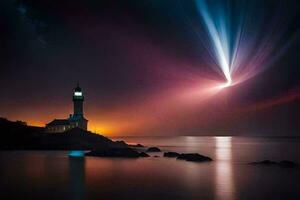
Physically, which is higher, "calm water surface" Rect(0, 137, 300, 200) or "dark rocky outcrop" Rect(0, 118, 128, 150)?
"dark rocky outcrop" Rect(0, 118, 128, 150)

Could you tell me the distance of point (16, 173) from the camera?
1715 inches

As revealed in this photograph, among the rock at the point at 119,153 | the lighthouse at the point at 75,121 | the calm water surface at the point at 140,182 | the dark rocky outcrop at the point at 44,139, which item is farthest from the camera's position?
the lighthouse at the point at 75,121

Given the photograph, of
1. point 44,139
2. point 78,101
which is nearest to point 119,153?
point 44,139

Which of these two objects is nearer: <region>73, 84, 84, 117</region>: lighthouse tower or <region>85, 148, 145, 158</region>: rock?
<region>85, 148, 145, 158</region>: rock

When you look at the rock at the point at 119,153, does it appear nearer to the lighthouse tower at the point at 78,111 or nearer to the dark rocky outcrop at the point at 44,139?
the dark rocky outcrop at the point at 44,139

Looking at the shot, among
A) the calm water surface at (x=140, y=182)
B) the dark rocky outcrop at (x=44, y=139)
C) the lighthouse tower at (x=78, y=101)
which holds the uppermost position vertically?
the lighthouse tower at (x=78, y=101)

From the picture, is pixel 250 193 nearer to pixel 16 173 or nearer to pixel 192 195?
pixel 192 195

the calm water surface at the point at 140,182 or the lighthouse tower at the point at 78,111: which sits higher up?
the lighthouse tower at the point at 78,111

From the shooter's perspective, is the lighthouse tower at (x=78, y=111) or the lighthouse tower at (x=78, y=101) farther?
the lighthouse tower at (x=78, y=101)

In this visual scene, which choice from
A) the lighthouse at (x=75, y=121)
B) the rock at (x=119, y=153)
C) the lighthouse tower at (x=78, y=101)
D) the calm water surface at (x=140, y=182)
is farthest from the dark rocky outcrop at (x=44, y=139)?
the calm water surface at (x=140, y=182)

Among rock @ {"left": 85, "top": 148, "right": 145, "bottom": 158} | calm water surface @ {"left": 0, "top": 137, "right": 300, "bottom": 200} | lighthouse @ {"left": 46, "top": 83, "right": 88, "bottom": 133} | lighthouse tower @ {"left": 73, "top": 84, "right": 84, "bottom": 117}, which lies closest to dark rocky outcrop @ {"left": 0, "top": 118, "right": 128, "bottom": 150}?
lighthouse @ {"left": 46, "top": 83, "right": 88, "bottom": 133}

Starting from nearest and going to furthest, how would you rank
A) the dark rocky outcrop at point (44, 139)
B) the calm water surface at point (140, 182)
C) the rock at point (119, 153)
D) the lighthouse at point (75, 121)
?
the calm water surface at point (140, 182), the rock at point (119, 153), the dark rocky outcrop at point (44, 139), the lighthouse at point (75, 121)

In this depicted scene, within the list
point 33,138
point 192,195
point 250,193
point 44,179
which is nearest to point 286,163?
point 250,193

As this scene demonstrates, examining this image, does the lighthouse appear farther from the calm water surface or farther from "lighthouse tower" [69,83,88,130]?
the calm water surface
